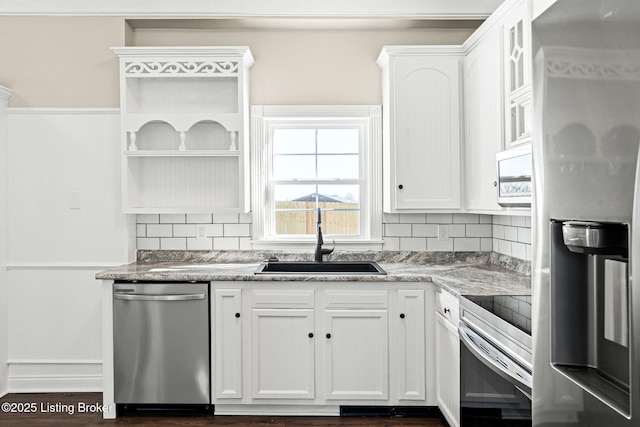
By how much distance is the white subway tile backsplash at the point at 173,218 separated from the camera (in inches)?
146

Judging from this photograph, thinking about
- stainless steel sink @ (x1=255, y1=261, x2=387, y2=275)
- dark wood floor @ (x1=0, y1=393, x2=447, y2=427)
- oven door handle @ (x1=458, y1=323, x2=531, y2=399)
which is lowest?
dark wood floor @ (x1=0, y1=393, x2=447, y2=427)

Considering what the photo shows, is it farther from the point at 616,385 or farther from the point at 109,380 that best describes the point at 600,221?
the point at 109,380

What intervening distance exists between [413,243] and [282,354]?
4.22 ft

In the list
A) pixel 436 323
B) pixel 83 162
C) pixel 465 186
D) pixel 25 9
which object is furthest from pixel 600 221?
pixel 25 9

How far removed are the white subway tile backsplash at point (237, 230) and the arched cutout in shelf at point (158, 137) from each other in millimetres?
683

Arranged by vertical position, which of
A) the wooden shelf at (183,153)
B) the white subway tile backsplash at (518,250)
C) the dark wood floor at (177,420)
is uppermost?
the wooden shelf at (183,153)

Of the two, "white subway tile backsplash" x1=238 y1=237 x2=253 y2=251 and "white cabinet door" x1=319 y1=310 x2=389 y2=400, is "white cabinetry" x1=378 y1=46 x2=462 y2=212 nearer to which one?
"white cabinet door" x1=319 y1=310 x2=389 y2=400

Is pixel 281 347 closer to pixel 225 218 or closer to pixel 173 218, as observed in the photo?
pixel 225 218

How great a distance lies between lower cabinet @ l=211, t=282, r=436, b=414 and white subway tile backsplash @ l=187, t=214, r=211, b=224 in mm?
803

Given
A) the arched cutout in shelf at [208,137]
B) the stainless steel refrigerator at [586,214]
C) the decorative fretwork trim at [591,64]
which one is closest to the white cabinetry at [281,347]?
the arched cutout in shelf at [208,137]

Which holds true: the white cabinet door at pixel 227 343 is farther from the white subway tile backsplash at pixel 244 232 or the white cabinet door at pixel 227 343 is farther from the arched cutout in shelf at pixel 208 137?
the arched cutout in shelf at pixel 208 137

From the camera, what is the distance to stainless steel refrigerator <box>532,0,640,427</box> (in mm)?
792

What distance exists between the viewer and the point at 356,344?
3043 mm

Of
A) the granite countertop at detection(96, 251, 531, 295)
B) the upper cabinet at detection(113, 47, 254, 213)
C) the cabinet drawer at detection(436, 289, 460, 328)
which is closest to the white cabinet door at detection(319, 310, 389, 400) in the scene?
the granite countertop at detection(96, 251, 531, 295)
